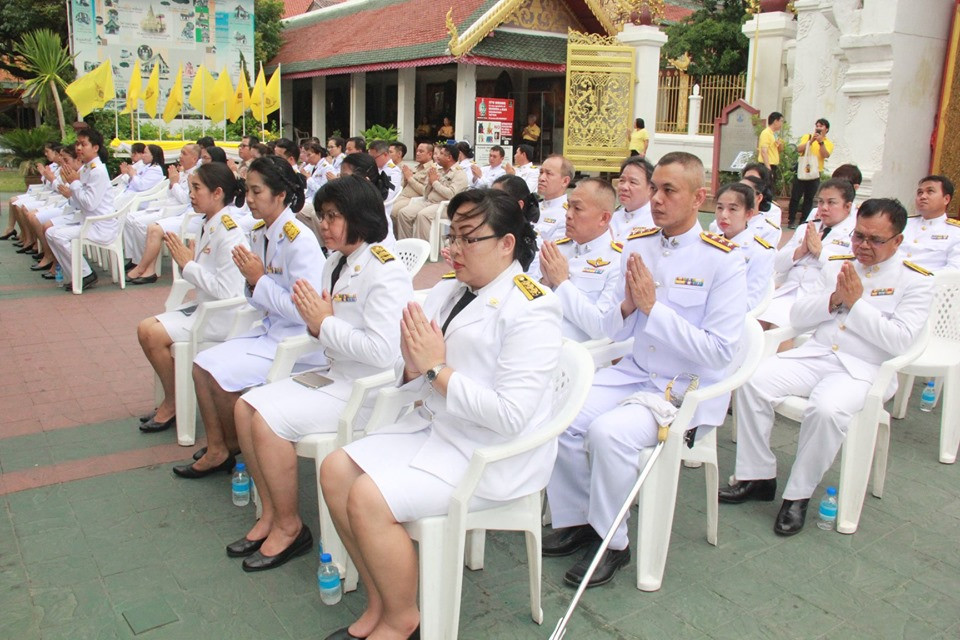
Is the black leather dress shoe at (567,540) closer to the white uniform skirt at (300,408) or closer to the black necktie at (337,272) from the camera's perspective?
the white uniform skirt at (300,408)

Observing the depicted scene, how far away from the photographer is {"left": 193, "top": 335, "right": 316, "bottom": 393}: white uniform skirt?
344 centimetres

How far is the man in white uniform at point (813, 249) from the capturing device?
16.1 feet

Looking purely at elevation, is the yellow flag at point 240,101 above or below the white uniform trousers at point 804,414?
above

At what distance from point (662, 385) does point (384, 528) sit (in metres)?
1.31

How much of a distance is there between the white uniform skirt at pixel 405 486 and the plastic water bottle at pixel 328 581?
1.45 feet

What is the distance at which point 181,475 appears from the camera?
3.62m

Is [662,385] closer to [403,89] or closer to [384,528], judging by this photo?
[384,528]

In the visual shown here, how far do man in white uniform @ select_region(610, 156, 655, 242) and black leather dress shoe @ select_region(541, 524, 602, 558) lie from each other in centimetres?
203

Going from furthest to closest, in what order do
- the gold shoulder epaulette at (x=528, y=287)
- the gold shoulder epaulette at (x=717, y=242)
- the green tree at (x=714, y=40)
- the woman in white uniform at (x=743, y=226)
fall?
the green tree at (x=714, y=40), the woman in white uniform at (x=743, y=226), the gold shoulder epaulette at (x=717, y=242), the gold shoulder epaulette at (x=528, y=287)

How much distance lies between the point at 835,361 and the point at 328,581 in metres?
2.36

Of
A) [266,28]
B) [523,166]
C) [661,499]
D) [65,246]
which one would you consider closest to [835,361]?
[661,499]

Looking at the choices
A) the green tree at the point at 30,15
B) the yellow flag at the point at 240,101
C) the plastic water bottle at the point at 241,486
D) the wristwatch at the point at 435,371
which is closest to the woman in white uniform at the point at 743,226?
the wristwatch at the point at 435,371

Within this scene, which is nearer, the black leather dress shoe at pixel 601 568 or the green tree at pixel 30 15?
the black leather dress shoe at pixel 601 568

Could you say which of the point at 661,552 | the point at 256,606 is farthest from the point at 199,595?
the point at 661,552
